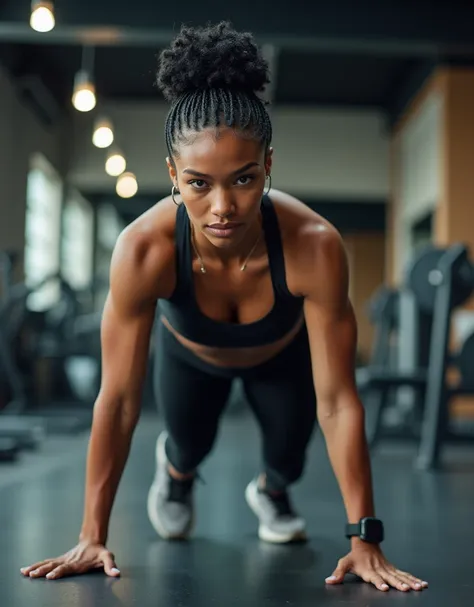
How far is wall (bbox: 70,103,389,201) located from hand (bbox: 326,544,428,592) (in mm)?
8108

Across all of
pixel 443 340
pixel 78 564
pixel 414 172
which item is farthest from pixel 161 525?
pixel 414 172

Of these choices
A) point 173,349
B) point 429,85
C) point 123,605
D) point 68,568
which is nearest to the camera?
point 123,605

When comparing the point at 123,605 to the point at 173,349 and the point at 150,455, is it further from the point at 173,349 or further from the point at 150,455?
the point at 150,455

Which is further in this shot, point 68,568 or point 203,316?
point 203,316

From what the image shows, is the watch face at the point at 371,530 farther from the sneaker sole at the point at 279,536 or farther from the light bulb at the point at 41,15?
the light bulb at the point at 41,15

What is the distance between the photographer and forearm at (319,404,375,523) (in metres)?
1.61

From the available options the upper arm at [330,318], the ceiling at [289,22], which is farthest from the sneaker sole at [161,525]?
the ceiling at [289,22]

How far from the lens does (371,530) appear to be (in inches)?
62.2

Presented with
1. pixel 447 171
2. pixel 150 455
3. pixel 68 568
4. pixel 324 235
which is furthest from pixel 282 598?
pixel 447 171

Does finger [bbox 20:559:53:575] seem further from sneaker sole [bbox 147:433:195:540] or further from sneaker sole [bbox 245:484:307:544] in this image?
sneaker sole [bbox 245:484:307:544]

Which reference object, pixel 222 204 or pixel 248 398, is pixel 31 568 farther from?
pixel 222 204

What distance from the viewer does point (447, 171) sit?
731 cm

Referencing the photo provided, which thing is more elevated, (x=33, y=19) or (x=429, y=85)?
(x=429, y=85)

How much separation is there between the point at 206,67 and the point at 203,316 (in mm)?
506
